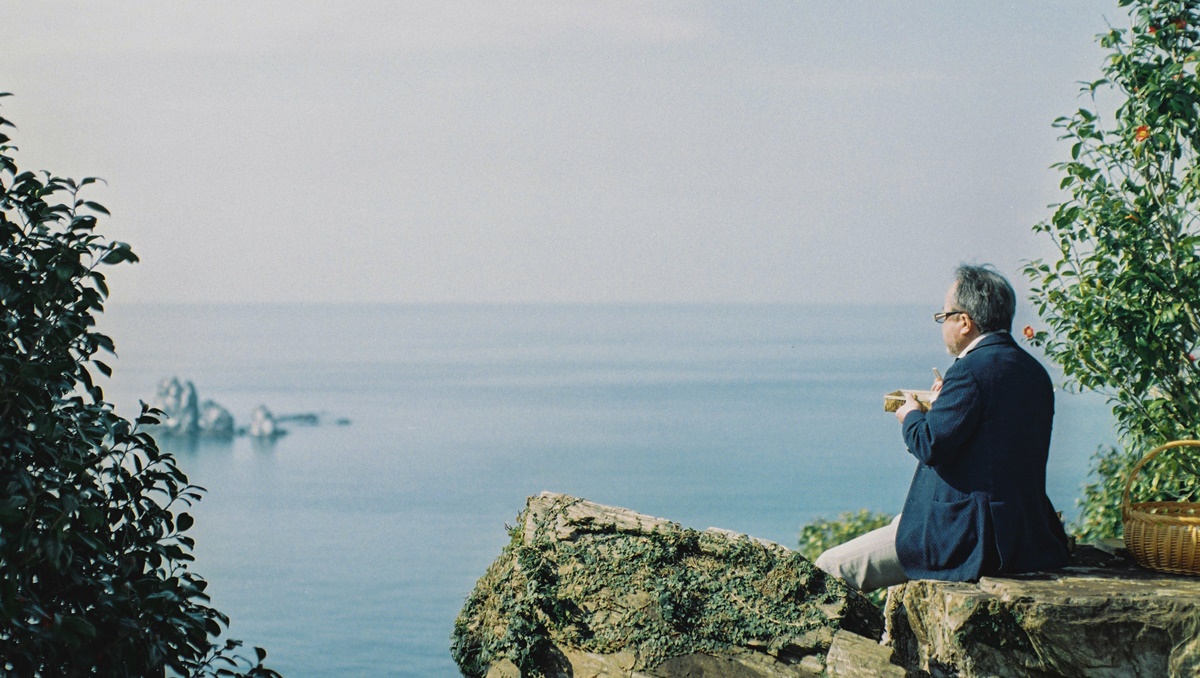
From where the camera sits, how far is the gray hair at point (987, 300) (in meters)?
3.64

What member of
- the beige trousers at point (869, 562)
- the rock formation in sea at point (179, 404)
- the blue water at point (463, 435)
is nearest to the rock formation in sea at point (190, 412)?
the rock formation in sea at point (179, 404)

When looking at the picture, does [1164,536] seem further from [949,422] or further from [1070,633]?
[949,422]

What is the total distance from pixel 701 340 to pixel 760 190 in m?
9.52

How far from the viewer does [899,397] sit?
3814mm

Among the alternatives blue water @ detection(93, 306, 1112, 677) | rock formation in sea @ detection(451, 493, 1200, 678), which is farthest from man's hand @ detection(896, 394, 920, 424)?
blue water @ detection(93, 306, 1112, 677)

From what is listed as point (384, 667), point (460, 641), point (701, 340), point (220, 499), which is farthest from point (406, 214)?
point (460, 641)

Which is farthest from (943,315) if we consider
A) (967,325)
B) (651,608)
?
(651,608)

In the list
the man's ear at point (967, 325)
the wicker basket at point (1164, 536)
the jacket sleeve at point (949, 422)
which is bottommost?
the wicker basket at point (1164, 536)

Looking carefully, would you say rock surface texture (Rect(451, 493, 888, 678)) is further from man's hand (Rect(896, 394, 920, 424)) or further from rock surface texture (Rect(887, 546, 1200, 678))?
man's hand (Rect(896, 394, 920, 424))

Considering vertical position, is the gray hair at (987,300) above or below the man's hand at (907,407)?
above

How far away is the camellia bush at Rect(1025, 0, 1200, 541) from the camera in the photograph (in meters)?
4.52

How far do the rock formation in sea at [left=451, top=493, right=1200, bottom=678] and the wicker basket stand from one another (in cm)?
5

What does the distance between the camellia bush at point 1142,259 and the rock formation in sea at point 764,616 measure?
0.94 meters

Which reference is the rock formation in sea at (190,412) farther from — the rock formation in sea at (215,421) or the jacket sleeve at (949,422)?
the jacket sleeve at (949,422)
